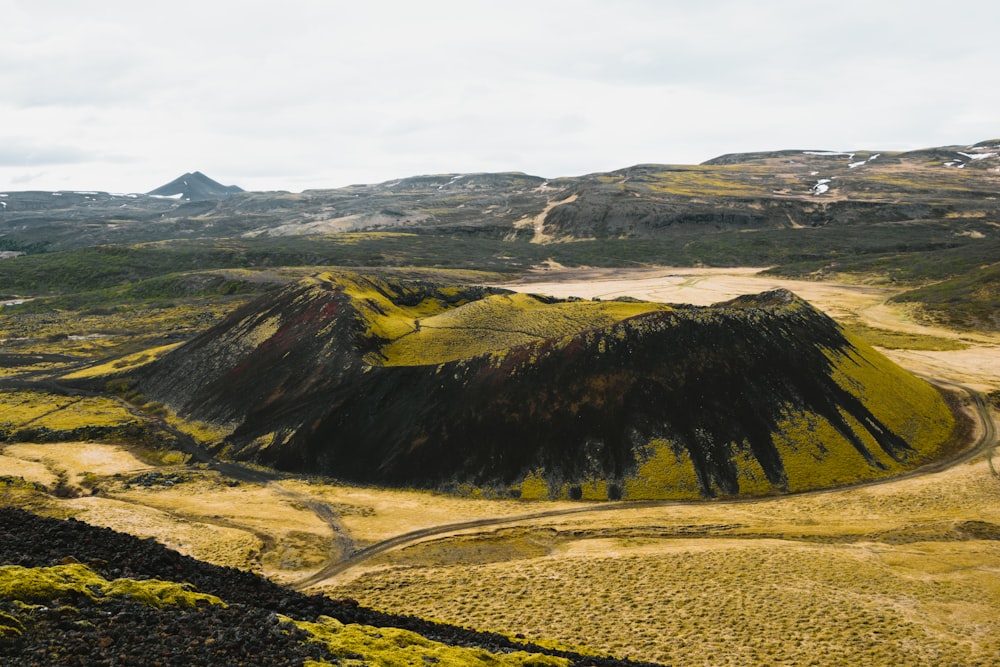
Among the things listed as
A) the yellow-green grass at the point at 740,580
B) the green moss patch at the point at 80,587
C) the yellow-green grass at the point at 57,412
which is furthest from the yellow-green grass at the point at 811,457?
the yellow-green grass at the point at 57,412

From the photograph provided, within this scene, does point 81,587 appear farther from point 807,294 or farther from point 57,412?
point 807,294

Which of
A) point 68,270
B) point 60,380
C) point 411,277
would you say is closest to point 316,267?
point 411,277

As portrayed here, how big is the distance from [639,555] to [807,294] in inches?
4517

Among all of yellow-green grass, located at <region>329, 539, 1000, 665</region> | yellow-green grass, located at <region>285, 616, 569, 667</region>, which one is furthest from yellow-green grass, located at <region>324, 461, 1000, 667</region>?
yellow-green grass, located at <region>285, 616, 569, 667</region>

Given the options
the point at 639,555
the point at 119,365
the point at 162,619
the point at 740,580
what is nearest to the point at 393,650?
the point at 162,619

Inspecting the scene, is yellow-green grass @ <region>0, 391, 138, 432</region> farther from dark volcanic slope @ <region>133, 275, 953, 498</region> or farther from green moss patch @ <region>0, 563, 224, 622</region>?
green moss patch @ <region>0, 563, 224, 622</region>

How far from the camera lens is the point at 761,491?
139ft

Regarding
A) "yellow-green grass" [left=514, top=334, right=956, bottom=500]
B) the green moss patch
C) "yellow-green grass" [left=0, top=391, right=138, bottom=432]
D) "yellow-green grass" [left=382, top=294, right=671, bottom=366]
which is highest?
"yellow-green grass" [left=382, top=294, right=671, bottom=366]

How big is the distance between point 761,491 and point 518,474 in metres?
17.3

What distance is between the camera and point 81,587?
17.9 metres

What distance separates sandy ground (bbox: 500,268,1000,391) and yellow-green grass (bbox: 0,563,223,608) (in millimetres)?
74423

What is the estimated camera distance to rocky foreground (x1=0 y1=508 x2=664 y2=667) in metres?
15.5

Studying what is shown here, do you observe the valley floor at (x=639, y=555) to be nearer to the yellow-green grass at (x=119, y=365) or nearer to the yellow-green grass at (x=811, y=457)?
the yellow-green grass at (x=811, y=457)

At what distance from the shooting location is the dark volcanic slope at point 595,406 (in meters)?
45.1
